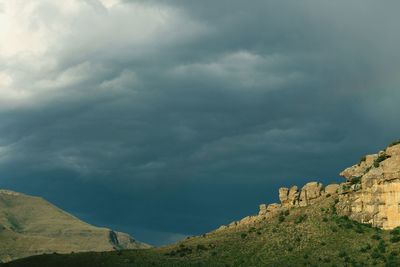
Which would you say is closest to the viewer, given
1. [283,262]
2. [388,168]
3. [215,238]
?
[283,262]

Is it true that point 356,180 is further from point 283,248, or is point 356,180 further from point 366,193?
point 283,248

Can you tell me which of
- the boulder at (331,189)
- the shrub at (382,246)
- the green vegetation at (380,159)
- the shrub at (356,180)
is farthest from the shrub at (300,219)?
the shrub at (382,246)

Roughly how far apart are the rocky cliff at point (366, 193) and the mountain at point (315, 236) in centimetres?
19

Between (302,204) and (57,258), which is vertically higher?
(302,204)

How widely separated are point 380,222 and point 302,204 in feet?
66.5

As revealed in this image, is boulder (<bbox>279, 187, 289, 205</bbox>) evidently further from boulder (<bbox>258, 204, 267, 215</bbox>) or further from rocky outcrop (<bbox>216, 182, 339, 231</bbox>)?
boulder (<bbox>258, 204, 267, 215</bbox>)

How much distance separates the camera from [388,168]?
126688mm

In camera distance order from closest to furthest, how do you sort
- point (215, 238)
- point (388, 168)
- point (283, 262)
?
point (283, 262)
point (388, 168)
point (215, 238)

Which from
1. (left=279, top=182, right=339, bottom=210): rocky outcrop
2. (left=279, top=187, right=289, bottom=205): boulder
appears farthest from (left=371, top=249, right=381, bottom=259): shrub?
(left=279, top=187, right=289, bottom=205): boulder

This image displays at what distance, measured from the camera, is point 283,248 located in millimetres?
123688

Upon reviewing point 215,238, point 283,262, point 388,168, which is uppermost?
point 388,168

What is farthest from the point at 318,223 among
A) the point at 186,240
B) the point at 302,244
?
the point at 186,240

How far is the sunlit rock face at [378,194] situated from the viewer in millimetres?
125500

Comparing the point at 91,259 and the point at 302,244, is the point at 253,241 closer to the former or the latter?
the point at 302,244
